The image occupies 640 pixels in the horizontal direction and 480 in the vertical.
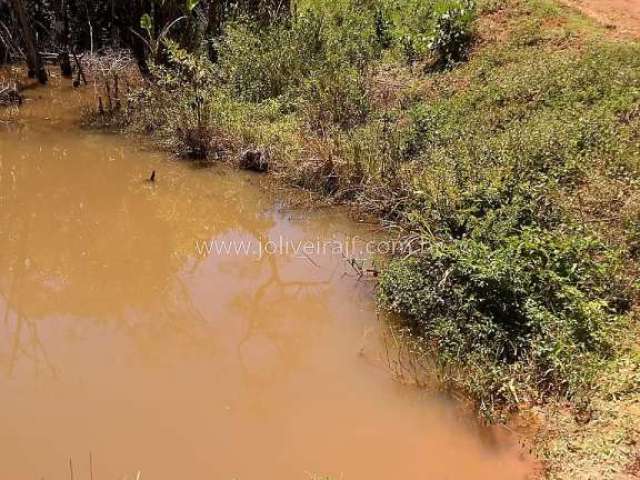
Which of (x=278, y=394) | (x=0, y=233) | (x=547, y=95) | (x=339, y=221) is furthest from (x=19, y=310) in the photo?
(x=547, y=95)

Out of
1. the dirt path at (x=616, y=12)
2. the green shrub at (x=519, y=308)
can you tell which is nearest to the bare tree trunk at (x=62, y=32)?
the dirt path at (x=616, y=12)

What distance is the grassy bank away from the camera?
144 inches

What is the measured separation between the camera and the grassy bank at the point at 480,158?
3658 mm

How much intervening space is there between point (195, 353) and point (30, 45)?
6.77 m

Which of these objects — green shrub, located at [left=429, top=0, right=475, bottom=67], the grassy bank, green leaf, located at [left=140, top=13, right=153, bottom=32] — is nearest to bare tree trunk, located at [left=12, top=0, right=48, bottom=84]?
green leaf, located at [left=140, top=13, right=153, bottom=32]

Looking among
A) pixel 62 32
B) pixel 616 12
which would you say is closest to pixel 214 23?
pixel 62 32

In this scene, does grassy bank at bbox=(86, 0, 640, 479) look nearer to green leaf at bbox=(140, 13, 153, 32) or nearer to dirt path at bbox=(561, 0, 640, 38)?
dirt path at bbox=(561, 0, 640, 38)

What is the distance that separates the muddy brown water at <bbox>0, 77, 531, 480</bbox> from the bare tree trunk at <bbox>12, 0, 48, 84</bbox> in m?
3.36

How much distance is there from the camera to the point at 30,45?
9.01 meters

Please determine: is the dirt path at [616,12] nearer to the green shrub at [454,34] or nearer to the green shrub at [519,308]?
the green shrub at [454,34]

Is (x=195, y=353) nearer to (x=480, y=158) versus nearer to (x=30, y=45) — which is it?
(x=480, y=158)

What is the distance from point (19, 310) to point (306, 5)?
23.5 feet

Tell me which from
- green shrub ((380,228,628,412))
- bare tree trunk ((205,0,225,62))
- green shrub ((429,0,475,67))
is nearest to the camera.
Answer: green shrub ((380,228,628,412))

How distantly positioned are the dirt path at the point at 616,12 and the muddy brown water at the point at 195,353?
4211 millimetres
